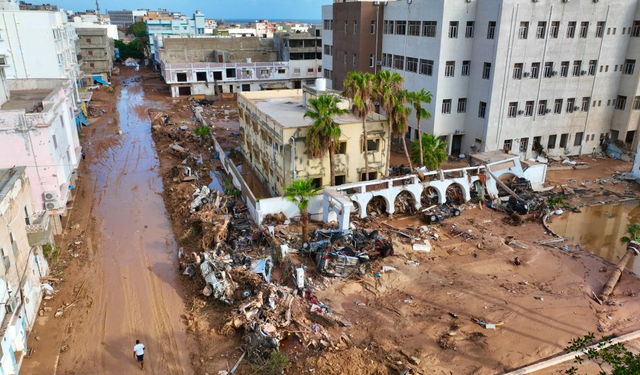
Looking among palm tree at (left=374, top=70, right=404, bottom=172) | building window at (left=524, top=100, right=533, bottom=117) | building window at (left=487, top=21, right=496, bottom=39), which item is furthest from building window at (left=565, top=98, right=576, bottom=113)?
palm tree at (left=374, top=70, right=404, bottom=172)

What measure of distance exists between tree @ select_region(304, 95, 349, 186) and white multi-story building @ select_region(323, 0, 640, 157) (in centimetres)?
1414

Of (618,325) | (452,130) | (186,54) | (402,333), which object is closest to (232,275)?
(402,333)

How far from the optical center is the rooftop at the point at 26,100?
27016 mm

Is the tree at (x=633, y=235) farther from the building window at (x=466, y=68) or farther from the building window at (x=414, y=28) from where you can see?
the building window at (x=414, y=28)

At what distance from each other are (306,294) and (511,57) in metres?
25.9

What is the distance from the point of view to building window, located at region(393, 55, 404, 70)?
136 ft

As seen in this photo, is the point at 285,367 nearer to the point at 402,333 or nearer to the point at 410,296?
the point at 402,333

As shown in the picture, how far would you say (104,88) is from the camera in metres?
73.1

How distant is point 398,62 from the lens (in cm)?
4231

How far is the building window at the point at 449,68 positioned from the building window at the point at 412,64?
3372mm

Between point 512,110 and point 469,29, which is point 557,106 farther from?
point 469,29

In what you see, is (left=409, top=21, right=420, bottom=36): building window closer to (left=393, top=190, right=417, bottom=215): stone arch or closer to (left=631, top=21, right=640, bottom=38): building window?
(left=393, top=190, right=417, bottom=215): stone arch

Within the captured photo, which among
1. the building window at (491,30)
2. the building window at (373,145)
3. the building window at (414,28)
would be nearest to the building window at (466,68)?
the building window at (491,30)

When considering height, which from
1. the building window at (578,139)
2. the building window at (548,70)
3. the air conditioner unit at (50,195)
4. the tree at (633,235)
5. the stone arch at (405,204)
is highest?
the building window at (548,70)
